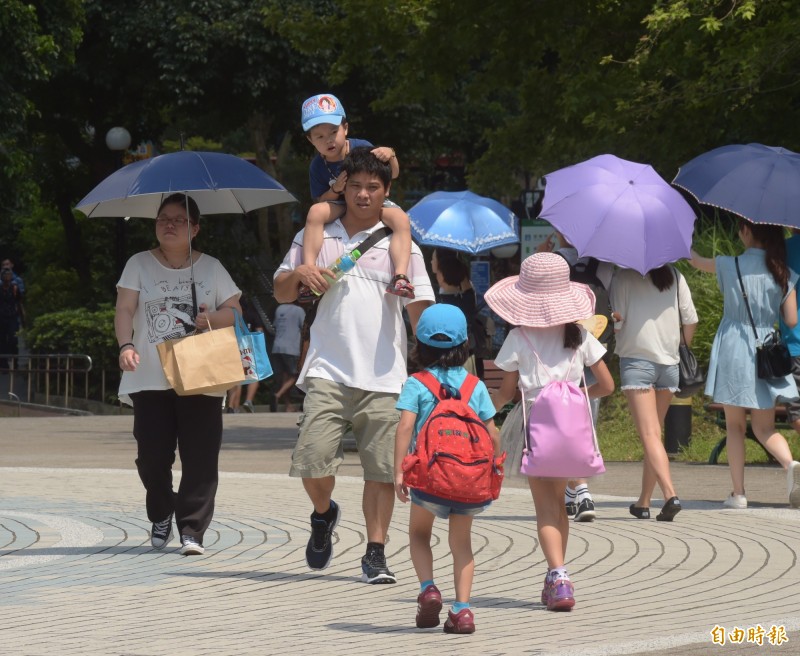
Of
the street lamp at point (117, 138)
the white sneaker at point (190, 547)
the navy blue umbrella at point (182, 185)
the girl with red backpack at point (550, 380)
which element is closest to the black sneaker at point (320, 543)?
the white sneaker at point (190, 547)

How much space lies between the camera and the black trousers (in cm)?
859

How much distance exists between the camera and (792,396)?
418 inches

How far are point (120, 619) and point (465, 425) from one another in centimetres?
159

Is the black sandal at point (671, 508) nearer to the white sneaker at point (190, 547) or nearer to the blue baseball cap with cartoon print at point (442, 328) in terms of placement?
the white sneaker at point (190, 547)

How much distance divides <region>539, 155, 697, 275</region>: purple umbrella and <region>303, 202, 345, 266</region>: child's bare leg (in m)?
2.28

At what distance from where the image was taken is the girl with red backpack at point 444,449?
6.21 m

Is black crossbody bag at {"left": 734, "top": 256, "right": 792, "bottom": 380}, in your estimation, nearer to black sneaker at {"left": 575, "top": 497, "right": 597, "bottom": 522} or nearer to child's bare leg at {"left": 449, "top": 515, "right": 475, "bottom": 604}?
black sneaker at {"left": 575, "top": 497, "right": 597, "bottom": 522}

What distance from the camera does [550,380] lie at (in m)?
6.98

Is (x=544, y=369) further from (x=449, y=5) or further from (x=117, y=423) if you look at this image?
(x=117, y=423)

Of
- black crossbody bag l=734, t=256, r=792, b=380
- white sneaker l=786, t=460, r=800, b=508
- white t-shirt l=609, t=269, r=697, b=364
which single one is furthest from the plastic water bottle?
white sneaker l=786, t=460, r=800, b=508

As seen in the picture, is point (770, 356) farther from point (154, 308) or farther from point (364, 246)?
point (154, 308)

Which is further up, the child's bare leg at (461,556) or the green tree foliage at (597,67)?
the green tree foliage at (597,67)

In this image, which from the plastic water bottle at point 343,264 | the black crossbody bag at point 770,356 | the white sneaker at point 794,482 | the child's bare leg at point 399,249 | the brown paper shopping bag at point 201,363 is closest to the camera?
the child's bare leg at point 399,249

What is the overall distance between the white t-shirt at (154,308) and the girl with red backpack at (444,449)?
2.34 meters
